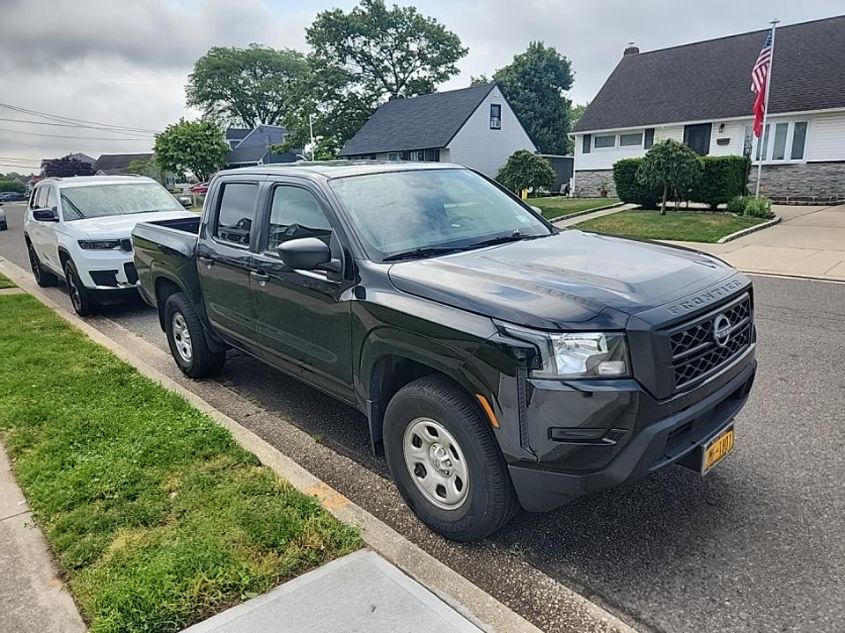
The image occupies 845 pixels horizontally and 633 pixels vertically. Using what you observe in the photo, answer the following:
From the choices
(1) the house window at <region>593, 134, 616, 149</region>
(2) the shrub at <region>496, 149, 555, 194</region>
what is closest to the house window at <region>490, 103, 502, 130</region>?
(1) the house window at <region>593, 134, 616, 149</region>

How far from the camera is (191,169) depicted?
38.8 m

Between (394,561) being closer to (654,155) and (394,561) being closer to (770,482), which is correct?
(770,482)

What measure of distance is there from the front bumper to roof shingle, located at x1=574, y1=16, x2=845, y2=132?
22741 millimetres

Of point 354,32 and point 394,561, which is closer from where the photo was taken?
point 394,561

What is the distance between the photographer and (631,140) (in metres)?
26.1

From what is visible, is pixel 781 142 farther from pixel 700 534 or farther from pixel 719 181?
pixel 700 534

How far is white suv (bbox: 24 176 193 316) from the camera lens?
7.89 meters

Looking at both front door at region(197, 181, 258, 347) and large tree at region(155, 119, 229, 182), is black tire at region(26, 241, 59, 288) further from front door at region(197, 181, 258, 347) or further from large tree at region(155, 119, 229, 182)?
large tree at region(155, 119, 229, 182)

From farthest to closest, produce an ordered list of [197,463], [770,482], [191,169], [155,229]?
[191,169] < [155,229] < [197,463] < [770,482]

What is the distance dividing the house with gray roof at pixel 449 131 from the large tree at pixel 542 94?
11078 mm

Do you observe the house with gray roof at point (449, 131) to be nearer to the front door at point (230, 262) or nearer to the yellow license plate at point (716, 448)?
the front door at point (230, 262)

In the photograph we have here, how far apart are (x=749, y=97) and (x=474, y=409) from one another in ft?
80.8

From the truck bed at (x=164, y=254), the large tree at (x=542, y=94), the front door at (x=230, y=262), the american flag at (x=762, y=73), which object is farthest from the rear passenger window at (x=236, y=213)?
the large tree at (x=542, y=94)

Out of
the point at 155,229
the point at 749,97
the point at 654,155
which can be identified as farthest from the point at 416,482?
the point at 749,97
